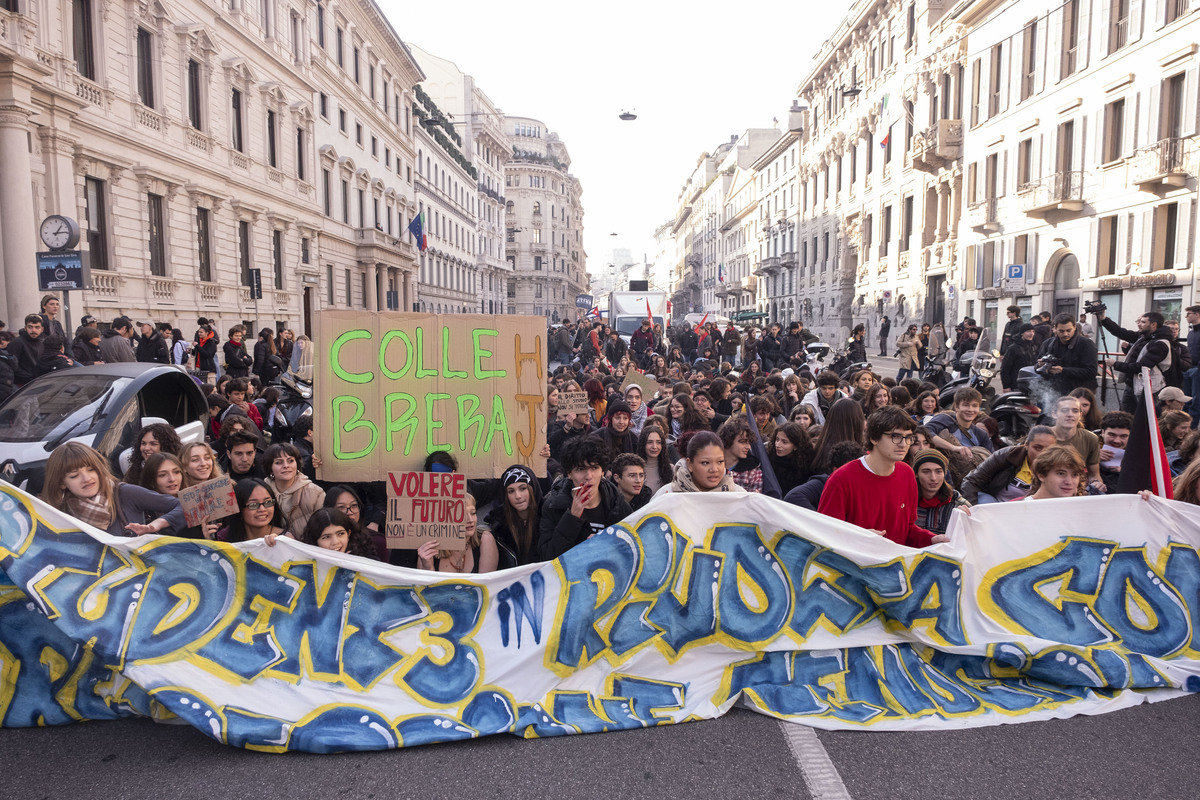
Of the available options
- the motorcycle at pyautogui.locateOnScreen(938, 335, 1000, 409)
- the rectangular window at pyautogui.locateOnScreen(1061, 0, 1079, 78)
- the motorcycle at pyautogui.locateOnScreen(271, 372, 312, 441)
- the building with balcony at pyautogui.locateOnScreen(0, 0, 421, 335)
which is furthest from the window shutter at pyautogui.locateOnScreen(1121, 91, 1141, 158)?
the building with balcony at pyautogui.locateOnScreen(0, 0, 421, 335)

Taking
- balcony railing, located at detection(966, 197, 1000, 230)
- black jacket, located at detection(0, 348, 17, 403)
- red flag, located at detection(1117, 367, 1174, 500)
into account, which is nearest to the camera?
red flag, located at detection(1117, 367, 1174, 500)

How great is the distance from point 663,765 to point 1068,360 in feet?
30.0

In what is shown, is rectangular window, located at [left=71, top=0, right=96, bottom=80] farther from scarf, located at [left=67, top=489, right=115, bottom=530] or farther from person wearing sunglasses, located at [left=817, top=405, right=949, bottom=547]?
person wearing sunglasses, located at [left=817, top=405, right=949, bottom=547]

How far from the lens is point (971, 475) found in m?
5.88

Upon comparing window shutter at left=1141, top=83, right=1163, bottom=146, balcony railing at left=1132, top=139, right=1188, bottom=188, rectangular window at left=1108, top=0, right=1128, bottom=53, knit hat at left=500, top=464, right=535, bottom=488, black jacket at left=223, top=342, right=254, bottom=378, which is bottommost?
knit hat at left=500, top=464, right=535, bottom=488

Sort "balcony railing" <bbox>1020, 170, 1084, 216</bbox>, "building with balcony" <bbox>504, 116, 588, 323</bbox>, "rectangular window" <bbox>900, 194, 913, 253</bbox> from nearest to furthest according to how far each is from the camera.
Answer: "balcony railing" <bbox>1020, 170, 1084, 216</bbox> < "rectangular window" <bbox>900, 194, 913, 253</bbox> < "building with balcony" <bbox>504, 116, 588, 323</bbox>

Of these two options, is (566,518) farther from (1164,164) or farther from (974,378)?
(1164,164)

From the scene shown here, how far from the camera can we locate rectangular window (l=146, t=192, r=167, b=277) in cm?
2250

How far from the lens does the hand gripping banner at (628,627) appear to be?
378 centimetres

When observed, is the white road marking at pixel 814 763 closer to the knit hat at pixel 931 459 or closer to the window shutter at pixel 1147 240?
the knit hat at pixel 931 459

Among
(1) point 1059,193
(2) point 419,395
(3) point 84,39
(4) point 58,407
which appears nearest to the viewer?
(2) point 419,395

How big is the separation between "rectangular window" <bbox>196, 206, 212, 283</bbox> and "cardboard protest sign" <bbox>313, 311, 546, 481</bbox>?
22416 mm

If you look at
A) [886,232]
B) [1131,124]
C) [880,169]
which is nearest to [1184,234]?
[1131,124]

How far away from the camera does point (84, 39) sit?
19750mm
